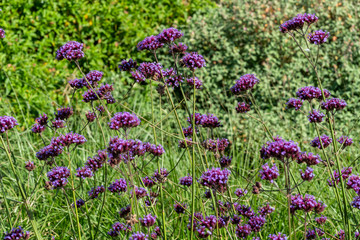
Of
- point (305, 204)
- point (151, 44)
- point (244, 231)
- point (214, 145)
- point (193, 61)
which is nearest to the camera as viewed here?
point (305, 204)

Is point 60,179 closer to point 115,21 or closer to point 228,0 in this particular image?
point 115,21

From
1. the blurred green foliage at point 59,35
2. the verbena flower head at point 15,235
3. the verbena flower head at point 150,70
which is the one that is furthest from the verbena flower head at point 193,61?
the blurred green foliage at point 59,35

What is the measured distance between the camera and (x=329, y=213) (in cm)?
356

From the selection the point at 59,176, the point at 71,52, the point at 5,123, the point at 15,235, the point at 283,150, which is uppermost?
the point at 71,52

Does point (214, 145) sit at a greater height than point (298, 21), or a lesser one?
lesser

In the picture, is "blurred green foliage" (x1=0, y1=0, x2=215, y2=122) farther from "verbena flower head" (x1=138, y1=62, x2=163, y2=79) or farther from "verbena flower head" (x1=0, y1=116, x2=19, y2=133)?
"verbena flower head" (x1=138, y1=62, x2=163, y2=79)

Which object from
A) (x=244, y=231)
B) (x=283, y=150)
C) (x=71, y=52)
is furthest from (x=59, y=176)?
(x=283, y=150)

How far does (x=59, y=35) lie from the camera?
6.41 metres

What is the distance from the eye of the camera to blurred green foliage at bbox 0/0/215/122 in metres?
5.83

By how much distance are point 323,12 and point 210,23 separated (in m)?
1.79

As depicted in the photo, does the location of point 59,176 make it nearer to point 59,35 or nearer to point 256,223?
point 256,223

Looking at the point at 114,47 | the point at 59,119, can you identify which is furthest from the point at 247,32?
the point at 59,119

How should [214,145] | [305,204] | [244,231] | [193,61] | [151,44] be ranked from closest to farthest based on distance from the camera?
[305,204] < [244,231] < [193,61] < [151,44] < [214,145]

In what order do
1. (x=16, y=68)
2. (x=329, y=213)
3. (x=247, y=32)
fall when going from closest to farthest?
(x=329, y=213)
(x=16, y=68)
(x=247, y=32)
